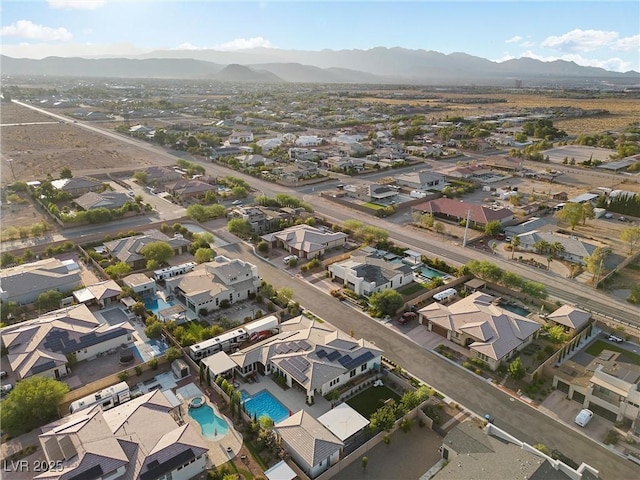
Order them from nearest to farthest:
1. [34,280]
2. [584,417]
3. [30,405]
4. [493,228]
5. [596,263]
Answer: [30,405]
[584,417]
[34,280]
[596,263]
[493,228]

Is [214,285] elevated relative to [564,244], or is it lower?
lower

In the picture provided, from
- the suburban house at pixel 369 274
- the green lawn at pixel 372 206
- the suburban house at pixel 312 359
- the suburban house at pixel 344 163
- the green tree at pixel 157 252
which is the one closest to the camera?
the suburban house at pixel 312 359

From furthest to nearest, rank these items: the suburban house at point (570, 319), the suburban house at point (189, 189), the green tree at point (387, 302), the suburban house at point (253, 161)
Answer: the suburban house at point (253, 161) → the suburban house at point (189, 189) → the green tree at point (387, 302) → the suburban house at point (570, 319)

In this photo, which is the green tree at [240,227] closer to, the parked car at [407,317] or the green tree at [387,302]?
the green tree at [387,302]

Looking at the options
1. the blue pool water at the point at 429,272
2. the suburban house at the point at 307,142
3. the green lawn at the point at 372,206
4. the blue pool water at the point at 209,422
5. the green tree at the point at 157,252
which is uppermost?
the suburban house at the point at 307,142

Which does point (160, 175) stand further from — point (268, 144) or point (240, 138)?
point (240, 138)

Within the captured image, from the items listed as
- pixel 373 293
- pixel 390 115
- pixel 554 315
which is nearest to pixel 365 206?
pixel 373 293

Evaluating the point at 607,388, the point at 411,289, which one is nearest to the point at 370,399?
the point at 607,388

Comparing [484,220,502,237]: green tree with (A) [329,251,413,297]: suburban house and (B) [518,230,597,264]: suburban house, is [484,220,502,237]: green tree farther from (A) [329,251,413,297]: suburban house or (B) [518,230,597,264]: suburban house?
(A) [329,251,413,297]: suburban house

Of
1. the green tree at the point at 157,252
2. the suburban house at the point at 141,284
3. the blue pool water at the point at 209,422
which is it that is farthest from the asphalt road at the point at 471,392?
the green tree at the point at 157,252
